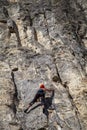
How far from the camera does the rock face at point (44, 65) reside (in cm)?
1930

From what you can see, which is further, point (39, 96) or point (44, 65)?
point (44, 65)

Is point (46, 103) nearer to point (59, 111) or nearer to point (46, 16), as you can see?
point (59, 111)

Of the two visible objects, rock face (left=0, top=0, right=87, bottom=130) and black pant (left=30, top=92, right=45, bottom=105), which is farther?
black pant (left=30, top=92, right=45, bottom=105)

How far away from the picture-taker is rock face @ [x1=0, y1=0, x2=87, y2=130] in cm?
1930

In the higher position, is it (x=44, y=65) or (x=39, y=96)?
(x=44, y=65)

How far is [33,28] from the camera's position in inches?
1017

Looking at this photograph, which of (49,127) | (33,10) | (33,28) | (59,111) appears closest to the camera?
(49,127)

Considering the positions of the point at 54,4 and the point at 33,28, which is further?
the point at 54,4

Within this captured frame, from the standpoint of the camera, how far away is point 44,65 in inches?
896

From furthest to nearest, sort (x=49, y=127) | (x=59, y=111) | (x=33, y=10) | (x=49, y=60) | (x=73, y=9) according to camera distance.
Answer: (x=73, y=9) → (x=33, y=10) → (x=49, y=60) → (x=59, y=111) → (x=49, y=127)

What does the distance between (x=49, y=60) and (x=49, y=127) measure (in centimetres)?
621

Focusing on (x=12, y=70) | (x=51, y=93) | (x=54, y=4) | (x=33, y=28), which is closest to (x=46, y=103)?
(x=51, y=93)

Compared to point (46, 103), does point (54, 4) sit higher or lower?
higher

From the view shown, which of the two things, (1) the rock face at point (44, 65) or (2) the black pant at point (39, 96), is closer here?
(1) the rock face at point (44, 65)
